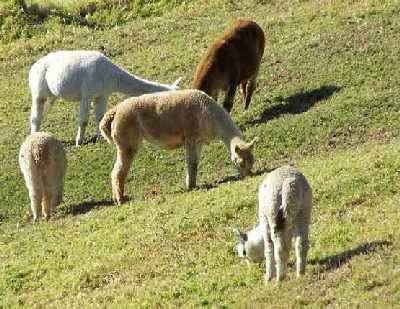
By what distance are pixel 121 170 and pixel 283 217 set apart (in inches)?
249

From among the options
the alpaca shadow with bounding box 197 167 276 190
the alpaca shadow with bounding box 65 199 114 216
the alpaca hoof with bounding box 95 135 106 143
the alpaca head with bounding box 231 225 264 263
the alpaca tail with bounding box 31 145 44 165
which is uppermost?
the alpaca head with bounding box 231 225 264 263

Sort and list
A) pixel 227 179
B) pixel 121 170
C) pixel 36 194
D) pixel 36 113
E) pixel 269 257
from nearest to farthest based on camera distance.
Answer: pixel 269 257 < pixel 121 170 < pixel 36 194 < pixel 227 179 < pixel 36 113

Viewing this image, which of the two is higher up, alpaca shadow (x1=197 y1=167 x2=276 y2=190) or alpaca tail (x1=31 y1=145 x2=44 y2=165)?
alpaca tail (x1=31 y1=145 x2=44 y2=165)

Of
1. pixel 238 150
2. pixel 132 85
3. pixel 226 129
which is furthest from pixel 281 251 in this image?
pixel 132 85

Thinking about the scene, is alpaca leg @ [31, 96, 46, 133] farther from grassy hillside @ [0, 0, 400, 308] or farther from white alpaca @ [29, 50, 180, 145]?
grassy hillside @ [0, 0, 400, 308]

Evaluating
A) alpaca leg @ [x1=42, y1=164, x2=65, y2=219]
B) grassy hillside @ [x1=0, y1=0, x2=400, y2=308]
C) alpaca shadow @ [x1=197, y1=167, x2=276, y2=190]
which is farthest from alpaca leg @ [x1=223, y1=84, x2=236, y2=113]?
alpaca leg @ [x1=42, y1=164, x2=65, y2=219]

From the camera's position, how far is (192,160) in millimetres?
16859

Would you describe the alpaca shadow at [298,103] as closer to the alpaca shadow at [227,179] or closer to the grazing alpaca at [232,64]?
the grazing alpaca at [232,64]

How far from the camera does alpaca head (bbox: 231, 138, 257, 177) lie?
1644 centimetres

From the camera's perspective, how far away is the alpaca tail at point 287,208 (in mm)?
11188

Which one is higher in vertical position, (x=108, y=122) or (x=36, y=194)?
(x=108, y=122)

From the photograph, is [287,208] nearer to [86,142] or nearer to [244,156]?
[244,156]

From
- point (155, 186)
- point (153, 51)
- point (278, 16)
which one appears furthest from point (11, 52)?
point (155, 186)

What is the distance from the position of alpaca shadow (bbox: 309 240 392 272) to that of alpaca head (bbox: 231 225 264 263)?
60 centimetres
